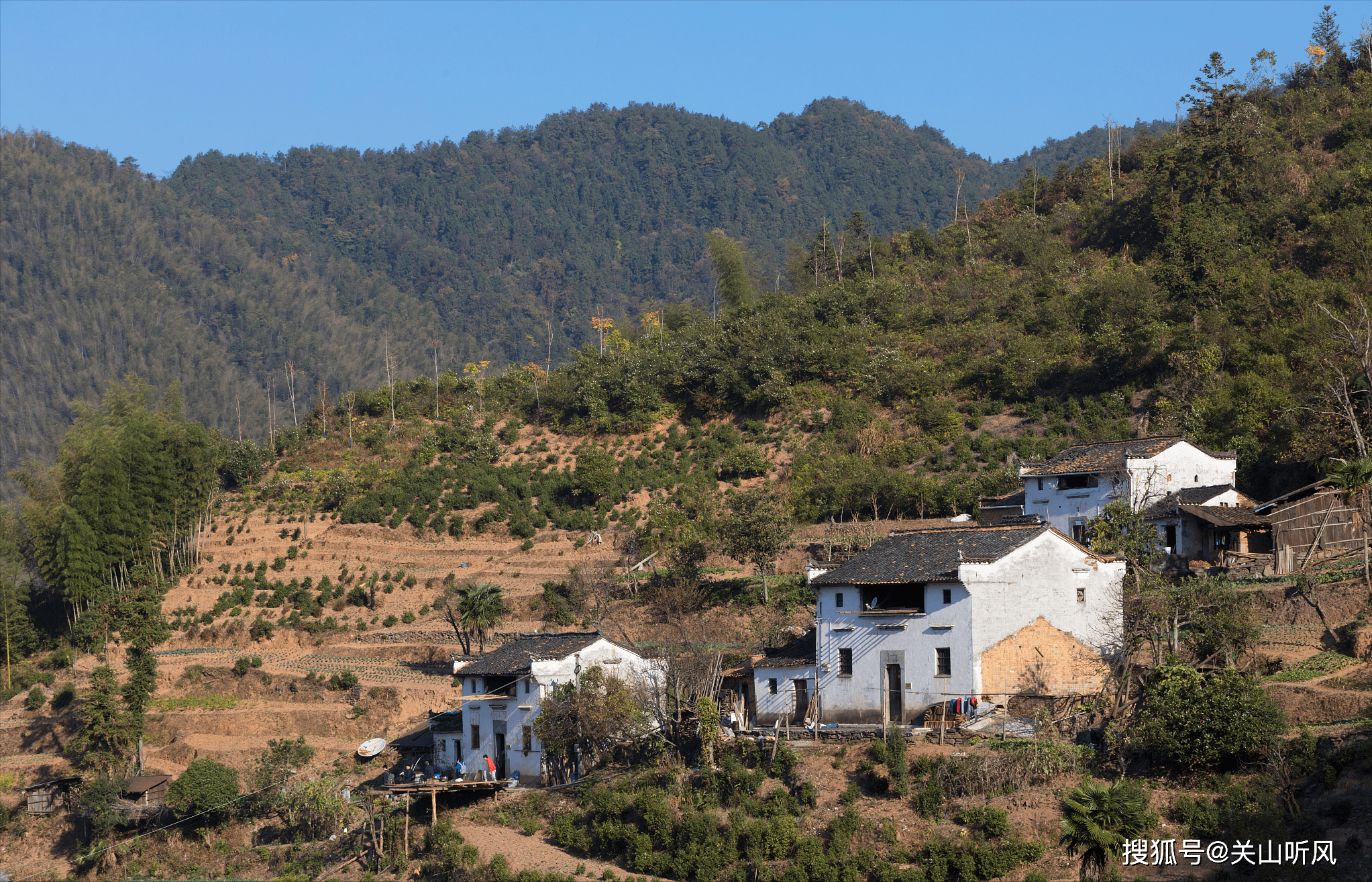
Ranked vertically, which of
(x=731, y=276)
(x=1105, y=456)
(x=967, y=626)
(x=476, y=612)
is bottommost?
(x=476, y=612)

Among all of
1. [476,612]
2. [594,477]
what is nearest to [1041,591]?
[476,612]

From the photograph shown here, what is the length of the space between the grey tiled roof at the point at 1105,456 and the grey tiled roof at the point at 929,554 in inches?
336

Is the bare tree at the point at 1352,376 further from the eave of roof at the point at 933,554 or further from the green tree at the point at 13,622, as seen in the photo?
the green tree at the point at 13,622

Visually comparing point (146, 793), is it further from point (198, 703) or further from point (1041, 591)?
point (1041, 591)

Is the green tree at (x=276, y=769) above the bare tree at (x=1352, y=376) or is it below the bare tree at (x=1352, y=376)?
below

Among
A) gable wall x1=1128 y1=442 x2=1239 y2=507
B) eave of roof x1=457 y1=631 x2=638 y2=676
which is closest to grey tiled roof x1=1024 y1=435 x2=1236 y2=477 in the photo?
gable wall x1=1128 y1=442 x2=1239 y2=507

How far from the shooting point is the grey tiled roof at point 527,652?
36719 mm

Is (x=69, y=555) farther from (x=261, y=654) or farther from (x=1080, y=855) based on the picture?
(x=1080, y=855)

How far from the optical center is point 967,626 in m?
32.2

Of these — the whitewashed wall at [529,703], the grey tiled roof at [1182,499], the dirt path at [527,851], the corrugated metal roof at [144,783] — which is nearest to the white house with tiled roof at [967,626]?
the whitewashed wall at [529,703]

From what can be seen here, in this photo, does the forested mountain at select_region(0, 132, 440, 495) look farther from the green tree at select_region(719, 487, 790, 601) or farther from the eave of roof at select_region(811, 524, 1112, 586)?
the eave of roof at select_region(811, 524, 1112, 586)

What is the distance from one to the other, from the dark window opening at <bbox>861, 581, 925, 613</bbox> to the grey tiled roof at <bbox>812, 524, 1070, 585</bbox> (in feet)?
1.26

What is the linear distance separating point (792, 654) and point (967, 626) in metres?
6.10

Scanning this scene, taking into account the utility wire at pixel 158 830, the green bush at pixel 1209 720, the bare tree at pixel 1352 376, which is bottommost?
the utility wire at pixel 158 830
